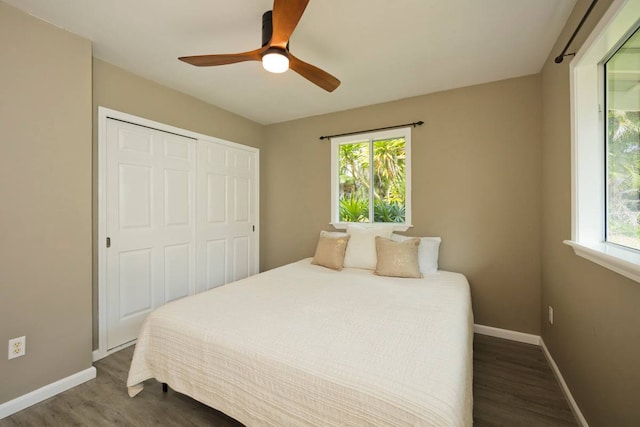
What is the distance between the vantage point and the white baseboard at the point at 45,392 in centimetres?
164

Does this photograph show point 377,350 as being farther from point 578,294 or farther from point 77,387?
point 77,387

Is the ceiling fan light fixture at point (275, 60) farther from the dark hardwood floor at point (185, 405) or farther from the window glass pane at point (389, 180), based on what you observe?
the dark hardwood floor at point (185, 405)

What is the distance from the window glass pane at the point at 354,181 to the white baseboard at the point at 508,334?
1620mm

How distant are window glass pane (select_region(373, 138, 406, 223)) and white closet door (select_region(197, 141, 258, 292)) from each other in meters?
1.71

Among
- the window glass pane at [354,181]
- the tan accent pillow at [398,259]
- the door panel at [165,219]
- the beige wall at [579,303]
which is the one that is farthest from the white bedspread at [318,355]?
the window glass pane at [354,181]

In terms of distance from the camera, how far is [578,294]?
1.61m

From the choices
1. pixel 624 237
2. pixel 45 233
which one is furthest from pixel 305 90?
pixel 624 237

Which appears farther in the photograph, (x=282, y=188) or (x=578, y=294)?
(x=282, y=188)

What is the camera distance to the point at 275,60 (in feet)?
5.23

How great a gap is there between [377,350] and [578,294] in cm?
136

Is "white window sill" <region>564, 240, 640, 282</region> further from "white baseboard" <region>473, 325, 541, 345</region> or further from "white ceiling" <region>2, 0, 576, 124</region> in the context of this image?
"white ceiling" <region>2, 0, 576, 124</region>

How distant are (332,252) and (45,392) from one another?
92.0 inches

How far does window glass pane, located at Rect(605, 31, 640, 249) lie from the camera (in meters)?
1.22

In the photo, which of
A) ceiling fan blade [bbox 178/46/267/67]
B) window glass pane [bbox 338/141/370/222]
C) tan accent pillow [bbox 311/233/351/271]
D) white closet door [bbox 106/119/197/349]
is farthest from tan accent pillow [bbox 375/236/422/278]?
white closet door [bbox 106/119/197/349]
